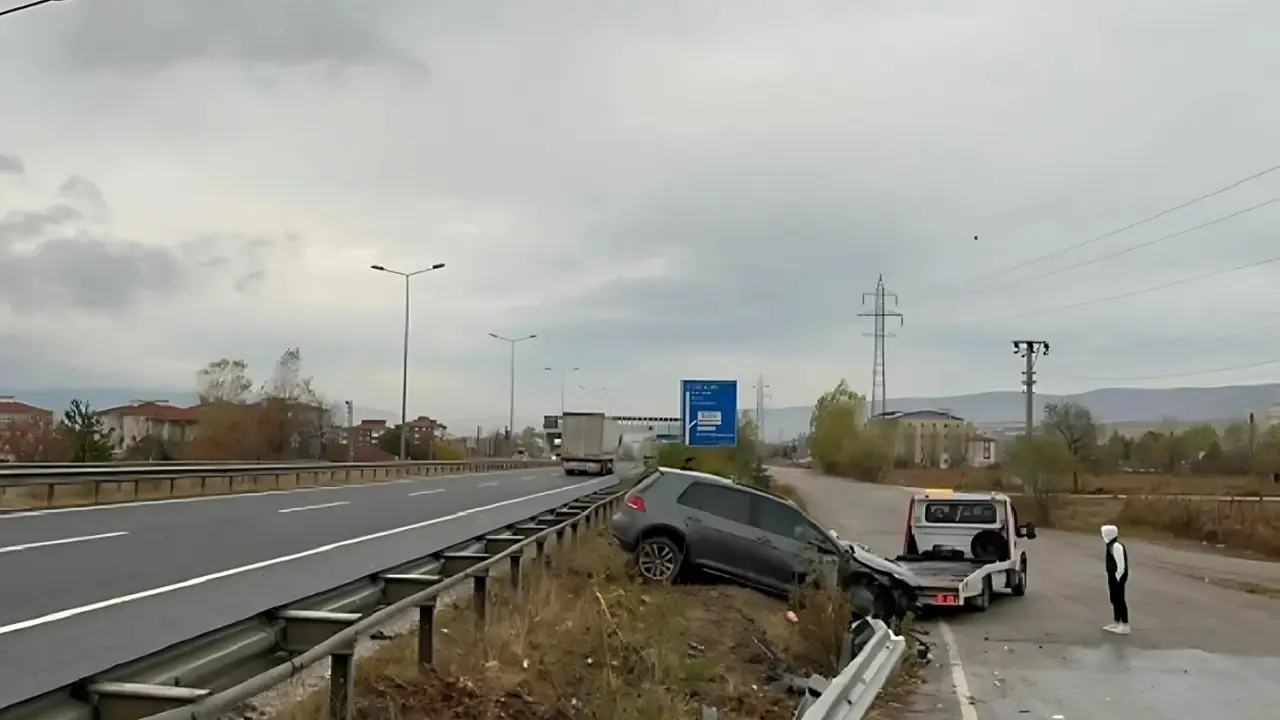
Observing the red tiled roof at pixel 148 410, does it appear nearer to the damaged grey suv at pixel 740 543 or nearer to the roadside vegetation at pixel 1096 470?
the roadside vegetation at pixel 1096 470

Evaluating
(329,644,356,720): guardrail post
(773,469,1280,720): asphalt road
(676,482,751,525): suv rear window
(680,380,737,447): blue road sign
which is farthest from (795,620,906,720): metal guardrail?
(680,380,737,447): blue road sign

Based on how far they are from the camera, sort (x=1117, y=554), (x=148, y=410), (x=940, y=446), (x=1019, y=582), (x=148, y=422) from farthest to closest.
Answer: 1. (x=940, y=446)
2. (x=148, y=410)
3. (x=148, y=422)
4. (x=1019, y=582)
5. (x=1117, y=554)

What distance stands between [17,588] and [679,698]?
24.5ft

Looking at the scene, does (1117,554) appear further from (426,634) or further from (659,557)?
(426,634)

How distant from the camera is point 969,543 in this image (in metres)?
21.9

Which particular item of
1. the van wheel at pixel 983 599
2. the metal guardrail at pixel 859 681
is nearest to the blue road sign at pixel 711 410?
the van wheel at pixel 983 599

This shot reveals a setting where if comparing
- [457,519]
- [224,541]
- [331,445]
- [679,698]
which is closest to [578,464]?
[331,445]

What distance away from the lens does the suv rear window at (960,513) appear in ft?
71.8

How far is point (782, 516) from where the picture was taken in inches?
665

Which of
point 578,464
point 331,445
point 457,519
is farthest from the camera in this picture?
point 331,445

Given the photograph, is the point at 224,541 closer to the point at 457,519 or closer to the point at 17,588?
the point at 17,588

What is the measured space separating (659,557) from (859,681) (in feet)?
25.7

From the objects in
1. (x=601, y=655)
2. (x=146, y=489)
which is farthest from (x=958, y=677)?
(x=146, y=489)

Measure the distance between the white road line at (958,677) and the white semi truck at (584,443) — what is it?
53.7 m
